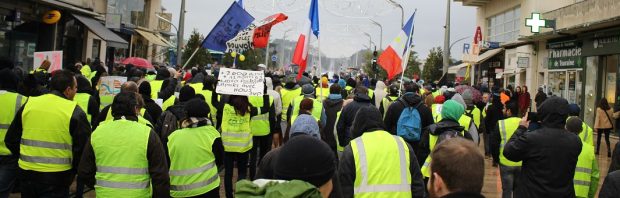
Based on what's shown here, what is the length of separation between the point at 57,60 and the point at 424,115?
304 inches

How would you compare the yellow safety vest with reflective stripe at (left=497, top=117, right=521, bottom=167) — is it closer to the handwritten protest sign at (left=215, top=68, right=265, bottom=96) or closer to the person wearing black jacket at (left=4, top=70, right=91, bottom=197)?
the handwritten protest sign at (left=215, top=68, right=265, bottom=96)

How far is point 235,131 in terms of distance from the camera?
8.31 m

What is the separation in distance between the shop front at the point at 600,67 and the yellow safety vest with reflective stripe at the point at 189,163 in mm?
19238

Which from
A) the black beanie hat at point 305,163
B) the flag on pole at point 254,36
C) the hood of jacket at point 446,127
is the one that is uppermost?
the flag on pole at point 254,36

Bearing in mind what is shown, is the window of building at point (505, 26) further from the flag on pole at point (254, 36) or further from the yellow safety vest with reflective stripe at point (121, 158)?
the yellow safety vest with reflective stripe at point (121, 158)

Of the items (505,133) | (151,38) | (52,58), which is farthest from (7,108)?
(151,38)

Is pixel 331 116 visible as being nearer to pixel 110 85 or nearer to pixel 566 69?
pixel 110 85

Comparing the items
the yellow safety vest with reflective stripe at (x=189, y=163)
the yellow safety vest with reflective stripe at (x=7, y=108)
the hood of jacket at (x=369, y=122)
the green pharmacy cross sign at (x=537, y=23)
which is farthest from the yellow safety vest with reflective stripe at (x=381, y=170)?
the green pharmacy cross sign at (x=537, y=23)

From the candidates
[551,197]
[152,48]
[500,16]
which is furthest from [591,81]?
[152,48]

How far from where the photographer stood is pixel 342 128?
843 centimetres

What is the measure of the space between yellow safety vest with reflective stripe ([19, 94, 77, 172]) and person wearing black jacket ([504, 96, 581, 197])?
4.04 meters

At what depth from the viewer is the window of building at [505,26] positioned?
33094mm

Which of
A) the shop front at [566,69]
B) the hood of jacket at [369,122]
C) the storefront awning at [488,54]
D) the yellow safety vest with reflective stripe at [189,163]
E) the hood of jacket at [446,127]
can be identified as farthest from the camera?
the storefront awning at [488,54]

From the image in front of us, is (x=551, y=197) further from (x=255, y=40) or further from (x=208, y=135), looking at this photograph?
(x=255, y=40)
